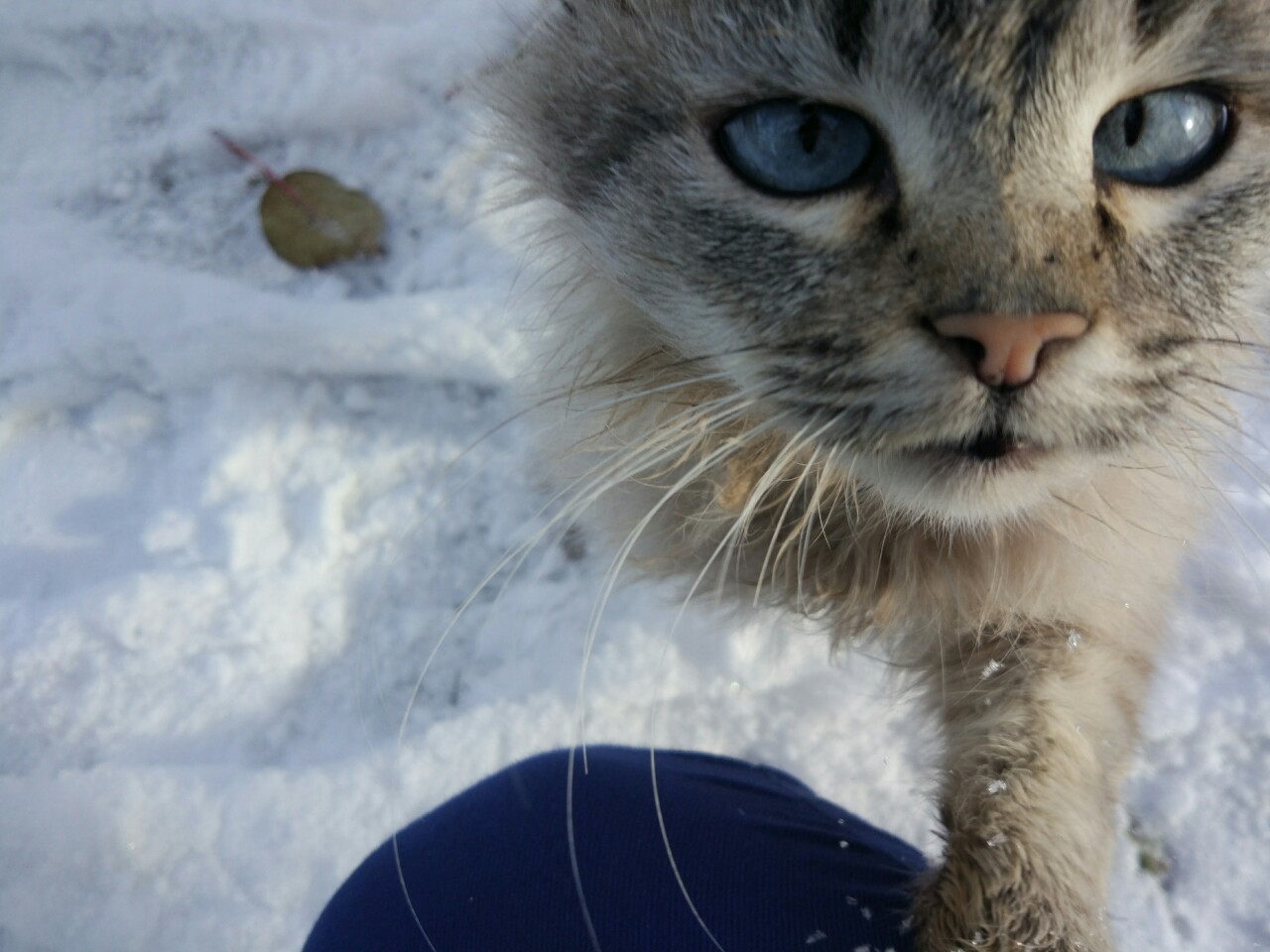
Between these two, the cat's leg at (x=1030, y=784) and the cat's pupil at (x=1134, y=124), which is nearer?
the cat's pupil at (x=1134, y=124)

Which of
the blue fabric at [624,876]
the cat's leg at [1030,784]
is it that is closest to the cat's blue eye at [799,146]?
the cat's leg at [1030,784]

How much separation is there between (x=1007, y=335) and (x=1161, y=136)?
0.88ft

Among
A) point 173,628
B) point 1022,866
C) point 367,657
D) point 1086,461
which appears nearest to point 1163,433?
point 1086,461

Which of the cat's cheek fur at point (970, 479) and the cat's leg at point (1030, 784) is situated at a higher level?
the cat's cheek fur at point (970, 479)

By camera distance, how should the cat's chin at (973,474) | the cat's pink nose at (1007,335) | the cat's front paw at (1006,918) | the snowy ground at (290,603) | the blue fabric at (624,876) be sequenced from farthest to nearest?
the snowy ground at (290,603) < the blue fabric at (624,876) < the cat's front paw at (1006,918) < the cat's chin at (973,474) < the cat's pink nose at (1007,335)

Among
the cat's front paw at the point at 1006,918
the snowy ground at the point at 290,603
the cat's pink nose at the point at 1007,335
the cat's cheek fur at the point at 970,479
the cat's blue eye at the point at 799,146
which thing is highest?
the cat's blue eye at the point at 799,146

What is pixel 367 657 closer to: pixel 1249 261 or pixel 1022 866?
pixel 1022 866

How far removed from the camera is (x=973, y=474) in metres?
0.73

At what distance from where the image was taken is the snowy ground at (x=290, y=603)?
1505 millimetres

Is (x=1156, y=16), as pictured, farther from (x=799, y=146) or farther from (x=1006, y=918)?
(x=1006, y=918)

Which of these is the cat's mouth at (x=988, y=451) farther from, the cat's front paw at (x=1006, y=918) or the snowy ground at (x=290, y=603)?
the snowy ground at (x=290, y=603)

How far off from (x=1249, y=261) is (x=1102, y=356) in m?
0.24

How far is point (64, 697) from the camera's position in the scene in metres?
1.60

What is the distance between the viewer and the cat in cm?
64
